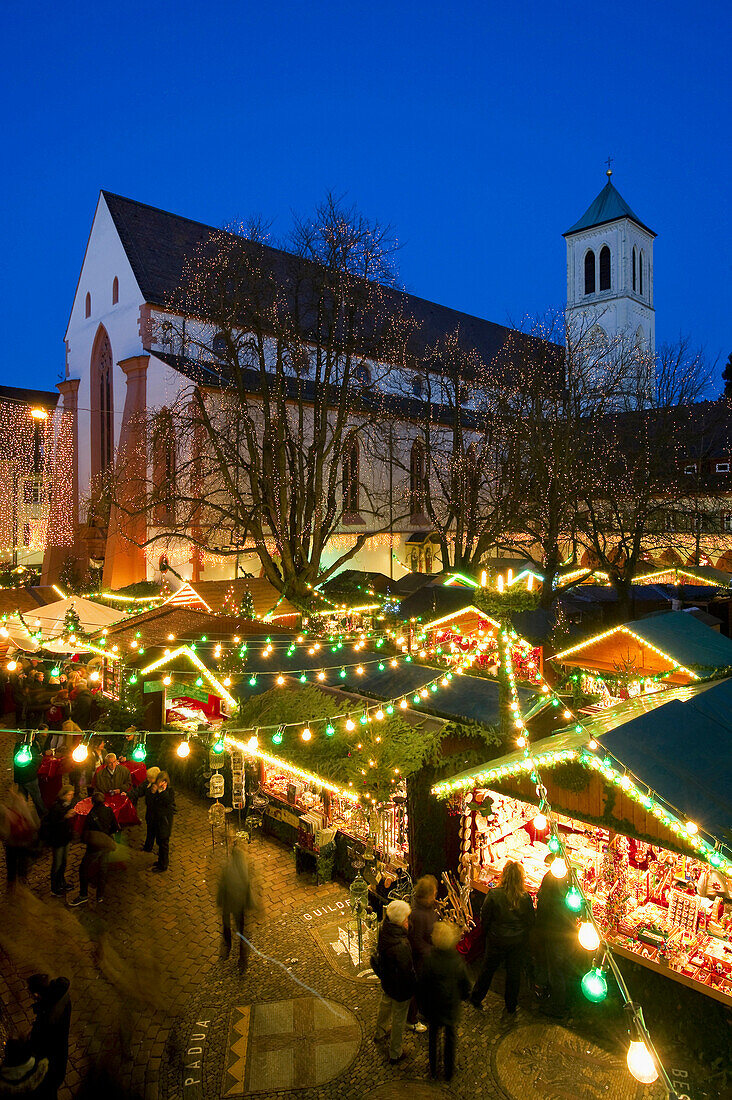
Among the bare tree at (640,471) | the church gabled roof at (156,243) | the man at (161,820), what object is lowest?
the man at (161,820)

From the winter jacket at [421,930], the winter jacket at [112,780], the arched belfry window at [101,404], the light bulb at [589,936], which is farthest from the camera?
the arched belfry window at [101,404]

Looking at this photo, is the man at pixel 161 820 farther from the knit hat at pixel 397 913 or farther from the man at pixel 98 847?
the knit hat at pixel 397 913

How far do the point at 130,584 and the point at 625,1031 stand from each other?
23.7 m

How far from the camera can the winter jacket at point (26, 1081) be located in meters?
4.15

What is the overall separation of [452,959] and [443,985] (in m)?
0.21

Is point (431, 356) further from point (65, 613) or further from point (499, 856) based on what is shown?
point (499, 856)

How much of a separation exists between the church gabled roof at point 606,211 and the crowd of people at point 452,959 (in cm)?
5624

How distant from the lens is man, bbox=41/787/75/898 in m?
8.04

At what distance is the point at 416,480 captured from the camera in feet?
109

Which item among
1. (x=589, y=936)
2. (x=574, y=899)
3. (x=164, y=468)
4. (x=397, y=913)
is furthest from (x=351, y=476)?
(x=589, y=936)

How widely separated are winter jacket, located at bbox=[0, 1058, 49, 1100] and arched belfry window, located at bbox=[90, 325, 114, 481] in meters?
27.7

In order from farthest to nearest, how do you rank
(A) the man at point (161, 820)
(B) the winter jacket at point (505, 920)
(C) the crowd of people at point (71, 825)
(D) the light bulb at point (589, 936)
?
(A) the man at point (161, 820) < (C) the crowd of people at point (71, 825) < (B) the winter jacket at point (505, 920) < (D) the light bulb at point (589, 936)

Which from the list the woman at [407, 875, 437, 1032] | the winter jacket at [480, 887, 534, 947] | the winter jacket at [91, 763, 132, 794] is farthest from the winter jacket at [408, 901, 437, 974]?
the winter jacket at [91, 763, 132, 794]

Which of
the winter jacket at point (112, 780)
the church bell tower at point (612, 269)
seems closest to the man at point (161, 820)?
the winter jacket at point (112, 780)
